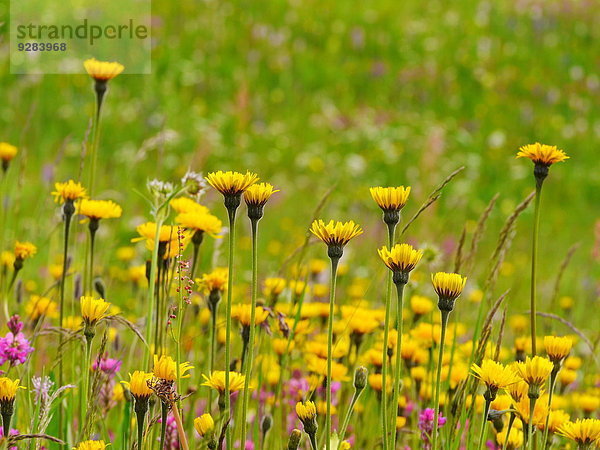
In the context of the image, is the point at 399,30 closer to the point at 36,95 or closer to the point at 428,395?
the point at 36,95

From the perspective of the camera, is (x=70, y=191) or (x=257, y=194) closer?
(x=257, y=194)

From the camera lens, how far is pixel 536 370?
37.8 inches

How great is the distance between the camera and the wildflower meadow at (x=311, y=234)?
106cm

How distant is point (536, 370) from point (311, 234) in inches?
20.9

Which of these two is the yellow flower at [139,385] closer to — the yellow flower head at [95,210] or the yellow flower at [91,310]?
the yellow flower at [91,310]

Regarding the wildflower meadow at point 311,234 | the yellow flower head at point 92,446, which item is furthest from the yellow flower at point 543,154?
the yellow flower head at point 92,446

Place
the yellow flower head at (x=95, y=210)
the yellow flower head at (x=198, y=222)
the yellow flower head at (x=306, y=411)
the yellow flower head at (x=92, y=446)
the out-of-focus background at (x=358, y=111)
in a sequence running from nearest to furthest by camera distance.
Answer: the yellow flower head at (x=92, y=446), the yellow flower head at (x=306, y=411), the yellow flower head at (x=198, y=222), the yellow flower head at (x=95, y=210), the out-of-focus background at (x=358, y=111)

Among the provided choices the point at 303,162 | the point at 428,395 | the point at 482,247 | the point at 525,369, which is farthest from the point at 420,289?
the point at 303,162

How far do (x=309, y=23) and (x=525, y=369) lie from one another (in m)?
7.39

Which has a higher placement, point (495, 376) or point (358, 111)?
point (358, 111)

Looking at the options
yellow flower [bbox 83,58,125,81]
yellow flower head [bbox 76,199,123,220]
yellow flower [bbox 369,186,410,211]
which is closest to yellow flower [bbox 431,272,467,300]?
yellow flower [bbox 369,186,410,211]

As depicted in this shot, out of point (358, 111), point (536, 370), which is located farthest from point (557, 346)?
point (358, 111)

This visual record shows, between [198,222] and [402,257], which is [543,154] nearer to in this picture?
[402,257]

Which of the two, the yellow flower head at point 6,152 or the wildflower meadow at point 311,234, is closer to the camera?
the wildflower meadow at point 311,234
